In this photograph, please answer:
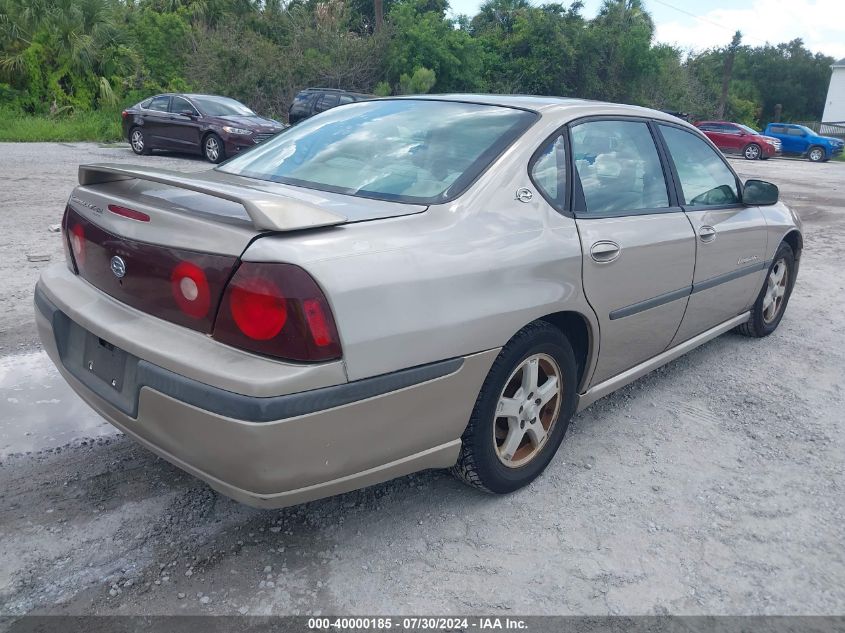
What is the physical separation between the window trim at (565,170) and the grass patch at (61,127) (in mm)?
18230

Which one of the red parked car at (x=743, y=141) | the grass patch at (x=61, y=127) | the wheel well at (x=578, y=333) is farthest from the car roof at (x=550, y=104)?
the red parked car at (x=743, y=141)

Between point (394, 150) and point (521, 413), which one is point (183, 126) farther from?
point (521, 413)

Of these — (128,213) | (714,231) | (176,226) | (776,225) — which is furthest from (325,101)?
(176,226)

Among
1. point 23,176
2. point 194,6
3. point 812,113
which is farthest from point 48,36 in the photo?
point 812,113

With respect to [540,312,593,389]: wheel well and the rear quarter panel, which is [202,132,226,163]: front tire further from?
[540,312,593,389]: wheel well

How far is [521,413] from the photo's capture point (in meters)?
2.72

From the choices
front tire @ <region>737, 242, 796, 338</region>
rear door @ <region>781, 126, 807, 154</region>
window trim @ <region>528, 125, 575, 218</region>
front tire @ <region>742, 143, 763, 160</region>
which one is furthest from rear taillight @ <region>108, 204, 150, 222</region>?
rear door @ <region>781, 126, 807, 154</region>

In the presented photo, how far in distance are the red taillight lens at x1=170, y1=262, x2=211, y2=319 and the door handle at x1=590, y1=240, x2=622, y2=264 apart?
1543mm

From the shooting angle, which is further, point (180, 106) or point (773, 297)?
point (180, 106)

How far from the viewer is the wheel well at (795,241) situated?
481 cm

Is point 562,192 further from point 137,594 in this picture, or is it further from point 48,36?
point 48,36

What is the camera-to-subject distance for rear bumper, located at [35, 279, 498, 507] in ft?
6.39

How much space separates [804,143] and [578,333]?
93.7ft

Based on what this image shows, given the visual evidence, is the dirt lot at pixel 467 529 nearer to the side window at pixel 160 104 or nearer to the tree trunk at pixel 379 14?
the side window at pixel 160 104
